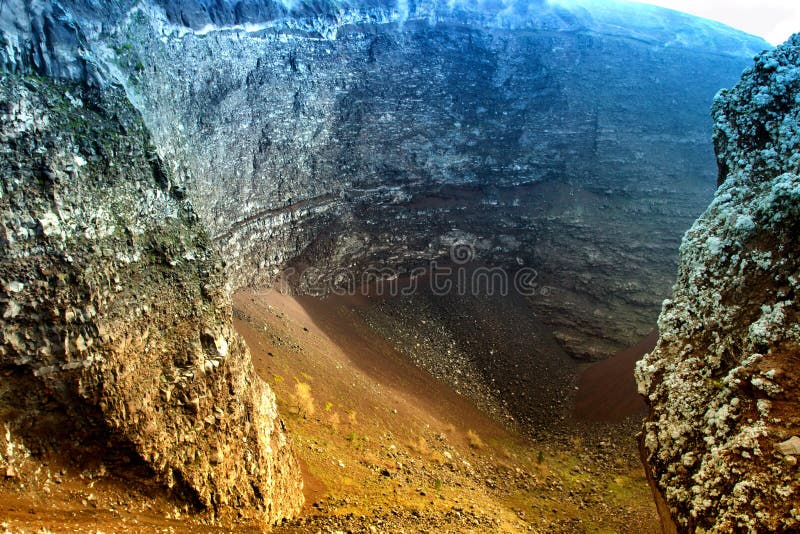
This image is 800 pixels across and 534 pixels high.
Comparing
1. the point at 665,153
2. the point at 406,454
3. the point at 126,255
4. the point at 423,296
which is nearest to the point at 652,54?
the point at 665,153

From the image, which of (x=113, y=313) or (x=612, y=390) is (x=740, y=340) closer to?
(x=113, y=313)

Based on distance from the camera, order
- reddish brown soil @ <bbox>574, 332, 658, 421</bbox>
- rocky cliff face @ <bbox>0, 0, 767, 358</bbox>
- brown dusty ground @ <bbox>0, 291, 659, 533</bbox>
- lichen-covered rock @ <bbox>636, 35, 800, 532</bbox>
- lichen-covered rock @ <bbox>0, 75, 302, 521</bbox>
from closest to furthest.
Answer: lichen-covered rock @ <bbox>636, 35, 800, 532</bbox> < lichen-covered rock @ <bbox>0, 75, 302, 521</bbox> < brown dusty ground @ <bbox>0, 291, 659, 533</bbox> < reddish brown soil @ <bbox>574, 332, 658, 421</bbox> < rocky cliff face @ <bbox>0, 0, 767, 358</bbox>

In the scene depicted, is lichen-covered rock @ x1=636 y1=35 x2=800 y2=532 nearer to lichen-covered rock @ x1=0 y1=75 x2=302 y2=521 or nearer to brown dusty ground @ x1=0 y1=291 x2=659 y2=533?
brown dusty ground @ x1=0 y1=291 x2=659 y2=533

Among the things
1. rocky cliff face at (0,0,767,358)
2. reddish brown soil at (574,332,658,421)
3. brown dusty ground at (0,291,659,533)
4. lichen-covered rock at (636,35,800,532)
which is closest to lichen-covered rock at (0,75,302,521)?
brown dusty ground at (0,291,659,533)

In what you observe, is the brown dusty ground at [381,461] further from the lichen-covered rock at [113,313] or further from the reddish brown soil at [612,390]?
the lichen-covered rock at [113,313]

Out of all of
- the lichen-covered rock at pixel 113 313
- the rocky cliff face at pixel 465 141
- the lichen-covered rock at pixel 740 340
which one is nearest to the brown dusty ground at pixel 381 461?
the lichen-covered rock at pixel 113 313

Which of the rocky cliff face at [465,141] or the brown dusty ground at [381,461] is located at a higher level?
the rocky cliff face at [465,141]

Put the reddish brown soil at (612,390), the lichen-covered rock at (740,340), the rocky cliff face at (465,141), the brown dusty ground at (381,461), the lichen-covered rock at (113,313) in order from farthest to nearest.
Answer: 1. the rocky cliff face at (465,141)
2. the reddish brown soil at (612,390)
3. the brown dusty ground at (381,461)
4. the lichen-covered rock at (113,313)
5. the lichen-covered rock at (740,340)

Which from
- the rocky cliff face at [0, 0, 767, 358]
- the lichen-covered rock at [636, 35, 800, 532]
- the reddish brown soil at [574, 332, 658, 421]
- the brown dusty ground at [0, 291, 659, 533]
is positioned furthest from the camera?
the rocky cliff face at [0, 0, 767, 358]
